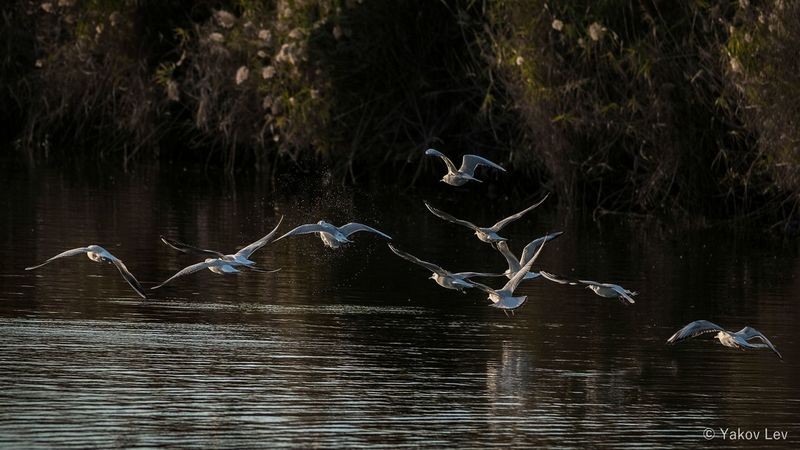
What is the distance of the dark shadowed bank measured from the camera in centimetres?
2462

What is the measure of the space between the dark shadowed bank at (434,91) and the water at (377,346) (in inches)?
71.7

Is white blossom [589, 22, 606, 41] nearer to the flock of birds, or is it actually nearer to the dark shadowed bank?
the dark shadowed bank

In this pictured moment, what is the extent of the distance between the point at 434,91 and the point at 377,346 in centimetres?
1470

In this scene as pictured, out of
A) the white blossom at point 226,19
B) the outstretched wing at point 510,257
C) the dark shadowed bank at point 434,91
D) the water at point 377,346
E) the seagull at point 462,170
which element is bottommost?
the water at point 377,346

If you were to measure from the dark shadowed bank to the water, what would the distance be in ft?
5.97

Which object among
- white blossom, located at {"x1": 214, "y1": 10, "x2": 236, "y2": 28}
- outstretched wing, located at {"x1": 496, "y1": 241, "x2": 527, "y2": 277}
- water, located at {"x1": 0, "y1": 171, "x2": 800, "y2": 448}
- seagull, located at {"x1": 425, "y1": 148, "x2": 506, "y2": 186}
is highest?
white blossom, located at {"x1": 214, "y1": 10, "x2": 236, "y2": 28}

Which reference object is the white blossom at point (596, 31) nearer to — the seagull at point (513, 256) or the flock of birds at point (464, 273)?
the flock of birds at point (464, 273)

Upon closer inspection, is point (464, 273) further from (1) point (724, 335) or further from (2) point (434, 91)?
(2) point (434, 91)

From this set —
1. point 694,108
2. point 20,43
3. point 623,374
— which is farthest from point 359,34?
point 623,374

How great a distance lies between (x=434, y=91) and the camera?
97.1 ft

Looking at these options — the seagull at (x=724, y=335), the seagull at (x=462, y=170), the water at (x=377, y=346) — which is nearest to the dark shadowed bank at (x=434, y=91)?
the water at (x=377, y=346)

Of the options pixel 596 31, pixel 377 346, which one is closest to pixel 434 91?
pixel 596 31

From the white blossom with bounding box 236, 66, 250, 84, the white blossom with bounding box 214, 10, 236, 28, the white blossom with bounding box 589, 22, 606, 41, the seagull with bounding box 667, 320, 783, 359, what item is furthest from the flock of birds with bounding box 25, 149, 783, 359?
A: the white blossom with bounding box 214, 10, 236, 28

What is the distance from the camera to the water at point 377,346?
12.4 m
